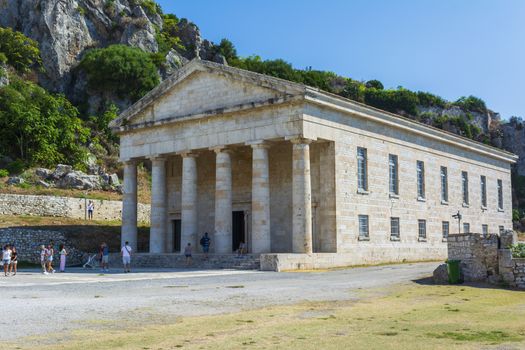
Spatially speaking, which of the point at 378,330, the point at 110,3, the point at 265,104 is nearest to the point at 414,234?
the point at 265,104

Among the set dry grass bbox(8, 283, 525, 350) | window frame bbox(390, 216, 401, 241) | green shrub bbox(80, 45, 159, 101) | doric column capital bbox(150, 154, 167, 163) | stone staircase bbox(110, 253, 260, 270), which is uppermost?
green shrub bbox(80, 45, 159, 101)

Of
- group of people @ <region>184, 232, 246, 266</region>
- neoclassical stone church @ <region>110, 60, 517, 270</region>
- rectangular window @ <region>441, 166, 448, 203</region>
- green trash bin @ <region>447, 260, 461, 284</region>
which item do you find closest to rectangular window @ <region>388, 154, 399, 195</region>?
neoclassical stone church @ <region>110, 60, 517, 270</region>

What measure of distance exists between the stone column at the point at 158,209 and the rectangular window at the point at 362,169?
40.6 ft

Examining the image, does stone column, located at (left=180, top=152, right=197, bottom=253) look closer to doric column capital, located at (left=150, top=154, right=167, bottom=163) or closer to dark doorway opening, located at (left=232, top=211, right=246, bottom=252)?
doric column capital, located at (left=150, top=154, right=167, bottom=163)

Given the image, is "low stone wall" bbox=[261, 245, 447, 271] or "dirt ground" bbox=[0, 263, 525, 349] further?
"low stone wall" bbox=[261, 245, 447, 271]

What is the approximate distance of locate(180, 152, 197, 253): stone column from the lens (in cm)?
3759

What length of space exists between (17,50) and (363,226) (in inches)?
2296

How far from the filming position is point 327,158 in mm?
35438

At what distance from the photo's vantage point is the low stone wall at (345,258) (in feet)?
101

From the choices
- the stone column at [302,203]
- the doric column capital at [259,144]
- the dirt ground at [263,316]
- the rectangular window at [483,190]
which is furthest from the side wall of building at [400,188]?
the dirt ground at [263,316]

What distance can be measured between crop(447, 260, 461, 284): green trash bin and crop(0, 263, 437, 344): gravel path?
1.76 meters

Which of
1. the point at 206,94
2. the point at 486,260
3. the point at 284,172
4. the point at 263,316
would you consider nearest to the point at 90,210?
the point at 206,94

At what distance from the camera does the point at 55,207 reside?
47969 mm

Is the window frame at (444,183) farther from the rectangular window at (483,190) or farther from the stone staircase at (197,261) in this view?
the stone staircase at (197,261)
